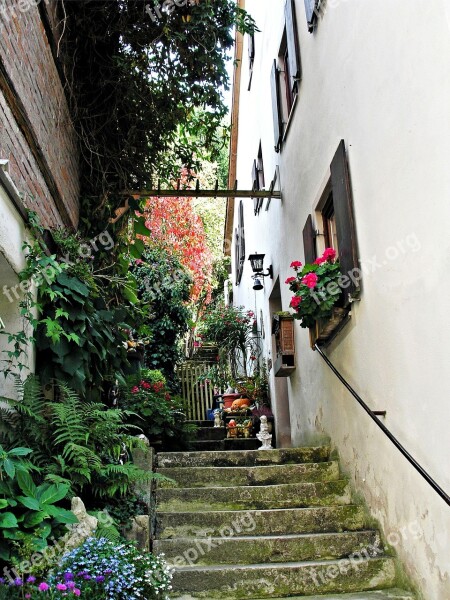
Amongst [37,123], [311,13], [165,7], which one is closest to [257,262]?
[311,13]

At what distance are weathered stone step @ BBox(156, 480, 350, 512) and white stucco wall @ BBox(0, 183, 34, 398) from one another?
1620 mm

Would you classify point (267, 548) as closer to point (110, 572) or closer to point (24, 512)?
point (110, 572)

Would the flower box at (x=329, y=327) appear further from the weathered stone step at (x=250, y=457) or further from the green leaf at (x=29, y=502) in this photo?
the green leaf at (x=29, y=502)

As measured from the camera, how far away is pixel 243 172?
1489cm

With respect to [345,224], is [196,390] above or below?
below

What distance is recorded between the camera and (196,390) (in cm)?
1282

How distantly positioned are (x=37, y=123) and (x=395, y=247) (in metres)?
2.68

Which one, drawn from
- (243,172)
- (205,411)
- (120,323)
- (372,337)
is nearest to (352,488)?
(372,337)

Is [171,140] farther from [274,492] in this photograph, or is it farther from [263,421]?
[274,492]

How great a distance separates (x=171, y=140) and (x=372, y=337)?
382cm

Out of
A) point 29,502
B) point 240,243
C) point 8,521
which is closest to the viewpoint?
point 8,521

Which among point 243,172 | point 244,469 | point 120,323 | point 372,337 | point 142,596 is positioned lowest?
point 142,596

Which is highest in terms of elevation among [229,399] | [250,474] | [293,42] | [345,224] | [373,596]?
[293,42]

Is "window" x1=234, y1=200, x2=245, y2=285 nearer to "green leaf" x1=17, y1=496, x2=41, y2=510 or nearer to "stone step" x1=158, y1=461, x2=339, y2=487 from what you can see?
"stone step" x1=158, y1=461, x2=339, y2=487
